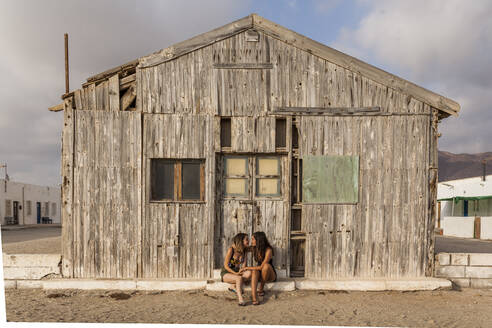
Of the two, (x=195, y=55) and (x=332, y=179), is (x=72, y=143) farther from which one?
(x=332, y=179)

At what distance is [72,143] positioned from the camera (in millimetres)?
6625

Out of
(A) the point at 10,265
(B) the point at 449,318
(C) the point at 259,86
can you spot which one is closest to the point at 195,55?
(C) the point at 259,86

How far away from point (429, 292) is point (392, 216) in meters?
1.64

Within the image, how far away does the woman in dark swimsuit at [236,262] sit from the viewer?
19.9 feet

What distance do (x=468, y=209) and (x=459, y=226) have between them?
1.71 m

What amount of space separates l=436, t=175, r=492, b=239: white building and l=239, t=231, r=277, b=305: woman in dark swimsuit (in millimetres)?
19271

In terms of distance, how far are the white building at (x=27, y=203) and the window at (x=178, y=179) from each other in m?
29.0

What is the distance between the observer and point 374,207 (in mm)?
6805

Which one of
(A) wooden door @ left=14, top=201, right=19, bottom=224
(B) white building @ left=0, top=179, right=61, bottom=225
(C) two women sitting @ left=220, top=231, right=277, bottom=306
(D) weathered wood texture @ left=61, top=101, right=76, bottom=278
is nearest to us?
(C) two women sitting @ left=220, top=231, right=277, bottom=306

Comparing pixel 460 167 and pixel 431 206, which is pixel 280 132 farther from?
pixel 460 167

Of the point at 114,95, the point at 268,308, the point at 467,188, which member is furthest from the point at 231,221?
the point at 467,188

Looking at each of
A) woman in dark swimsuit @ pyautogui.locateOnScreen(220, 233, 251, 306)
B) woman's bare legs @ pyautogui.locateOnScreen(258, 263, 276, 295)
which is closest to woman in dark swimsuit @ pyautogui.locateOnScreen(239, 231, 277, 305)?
woman's bare legs @ pyautogui.locateOnScreen(258, 263, 276, 295)

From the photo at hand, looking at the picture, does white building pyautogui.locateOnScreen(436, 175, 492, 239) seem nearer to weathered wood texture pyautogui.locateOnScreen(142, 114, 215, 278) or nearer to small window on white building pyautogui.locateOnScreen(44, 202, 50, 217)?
weathered wood texture pyautogui.locateOnScreen(142, 114, 215, 278)

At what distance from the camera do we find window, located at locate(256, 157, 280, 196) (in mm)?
6824
